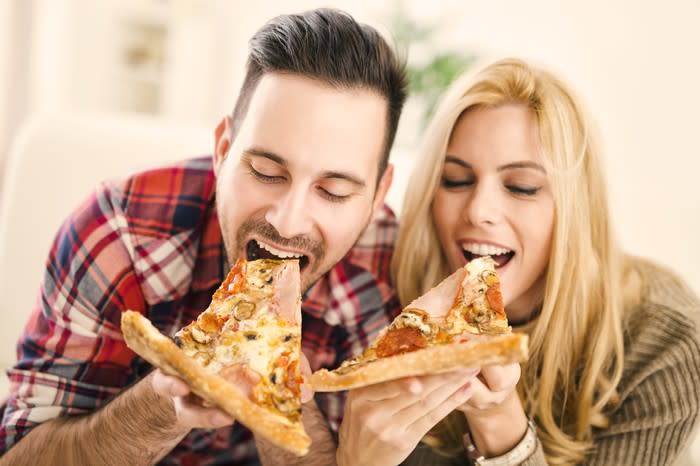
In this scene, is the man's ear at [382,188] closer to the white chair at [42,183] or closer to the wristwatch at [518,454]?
the wristwatch at [518,454]

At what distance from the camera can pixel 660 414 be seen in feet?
5.50

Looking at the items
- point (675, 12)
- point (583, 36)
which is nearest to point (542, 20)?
point (583, 36)

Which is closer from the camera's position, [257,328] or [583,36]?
[257,328]

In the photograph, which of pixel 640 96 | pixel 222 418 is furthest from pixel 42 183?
pixel 640 96

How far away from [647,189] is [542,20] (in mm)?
1411

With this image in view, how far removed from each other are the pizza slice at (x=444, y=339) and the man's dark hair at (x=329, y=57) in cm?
45

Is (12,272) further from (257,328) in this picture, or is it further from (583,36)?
(583,36)

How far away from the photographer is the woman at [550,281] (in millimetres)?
1691

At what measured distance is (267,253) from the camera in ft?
5.36

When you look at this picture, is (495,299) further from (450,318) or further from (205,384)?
(205,384)

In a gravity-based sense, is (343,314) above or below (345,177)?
below

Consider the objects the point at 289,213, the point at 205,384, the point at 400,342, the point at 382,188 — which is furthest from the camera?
the point at 382,188

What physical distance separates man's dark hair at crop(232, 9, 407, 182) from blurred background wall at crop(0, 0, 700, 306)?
14 centimetres

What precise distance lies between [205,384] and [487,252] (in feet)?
3.16
